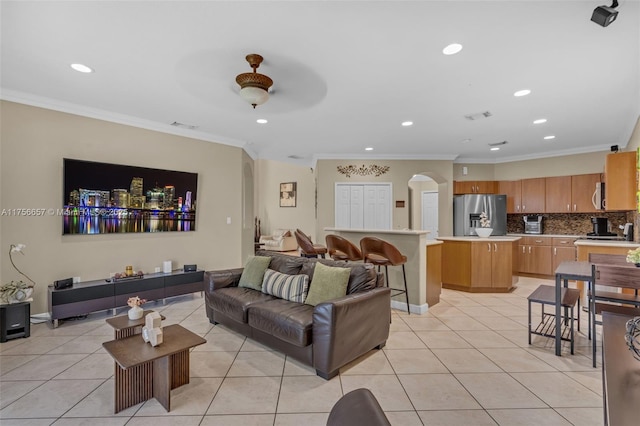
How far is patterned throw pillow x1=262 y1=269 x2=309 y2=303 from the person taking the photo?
314 centimetres

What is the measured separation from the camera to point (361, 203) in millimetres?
6824

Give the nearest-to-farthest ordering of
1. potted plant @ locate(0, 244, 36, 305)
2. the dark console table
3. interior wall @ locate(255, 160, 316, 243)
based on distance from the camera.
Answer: potted plant @ locate(0, 244, 36, 305), the dark console table, interior wall @ locate(255, 160, 316, 243)

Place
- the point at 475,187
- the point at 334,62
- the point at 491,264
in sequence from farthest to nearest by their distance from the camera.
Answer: the point at 475,187, the point at 491,264, the point at 334,62

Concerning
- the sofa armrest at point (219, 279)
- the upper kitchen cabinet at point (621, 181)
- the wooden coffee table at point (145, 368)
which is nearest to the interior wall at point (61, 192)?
the sofa armrest at point (219, 279)

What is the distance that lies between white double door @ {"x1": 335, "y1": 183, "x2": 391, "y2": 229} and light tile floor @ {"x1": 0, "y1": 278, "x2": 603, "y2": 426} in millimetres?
3469

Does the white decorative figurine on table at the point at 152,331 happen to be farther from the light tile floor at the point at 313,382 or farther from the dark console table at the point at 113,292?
the dark console table at the point at 113,292

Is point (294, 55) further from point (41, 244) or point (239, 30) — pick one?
point (41, 244)

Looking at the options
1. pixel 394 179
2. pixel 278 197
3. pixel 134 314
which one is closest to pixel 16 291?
pixel 134 314

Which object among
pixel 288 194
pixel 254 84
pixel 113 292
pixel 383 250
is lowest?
pixel 113 292

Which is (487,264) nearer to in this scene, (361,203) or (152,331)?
(361,203)

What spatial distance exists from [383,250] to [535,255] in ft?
15.0

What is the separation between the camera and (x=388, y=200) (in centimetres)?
679

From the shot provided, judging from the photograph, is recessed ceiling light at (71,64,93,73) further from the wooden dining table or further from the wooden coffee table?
the wooden dining table

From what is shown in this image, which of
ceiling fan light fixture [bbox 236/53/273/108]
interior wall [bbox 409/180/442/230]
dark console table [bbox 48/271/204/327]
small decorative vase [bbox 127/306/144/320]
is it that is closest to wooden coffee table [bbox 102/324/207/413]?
small decorative vase [bbox 127/306/144/320]
